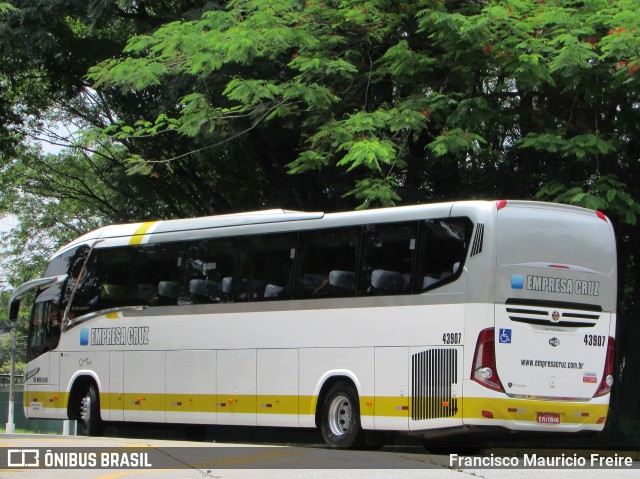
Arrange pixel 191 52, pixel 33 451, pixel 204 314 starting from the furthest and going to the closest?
1. pixel 191 52
2. pixel 204 314
3. pixel 33 451

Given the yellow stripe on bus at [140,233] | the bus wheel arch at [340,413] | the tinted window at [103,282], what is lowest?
the bus wheel arch at [340,413]

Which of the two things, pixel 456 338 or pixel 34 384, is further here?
pixel 34 384

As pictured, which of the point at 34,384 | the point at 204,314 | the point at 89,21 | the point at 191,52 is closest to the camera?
the point at 204,314

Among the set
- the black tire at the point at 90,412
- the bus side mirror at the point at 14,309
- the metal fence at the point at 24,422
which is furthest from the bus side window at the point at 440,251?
the metal fence at the point at 24,422

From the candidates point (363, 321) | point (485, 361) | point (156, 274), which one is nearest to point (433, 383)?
point (485, 361)

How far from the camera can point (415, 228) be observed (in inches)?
596

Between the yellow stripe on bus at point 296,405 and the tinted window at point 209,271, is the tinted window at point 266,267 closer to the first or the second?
the tinted window at point 209,271

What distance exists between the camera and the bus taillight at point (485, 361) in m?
14.2

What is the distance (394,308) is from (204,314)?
13.4 feet

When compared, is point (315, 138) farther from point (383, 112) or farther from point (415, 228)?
point (415, 228)

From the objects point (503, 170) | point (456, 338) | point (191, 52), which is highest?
point (191, 52)

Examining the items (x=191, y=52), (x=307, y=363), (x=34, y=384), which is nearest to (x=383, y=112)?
(x=191, y=52)

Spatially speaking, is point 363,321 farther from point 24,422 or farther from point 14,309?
point 24,422

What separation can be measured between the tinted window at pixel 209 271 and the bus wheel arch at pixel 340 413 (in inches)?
95.0
